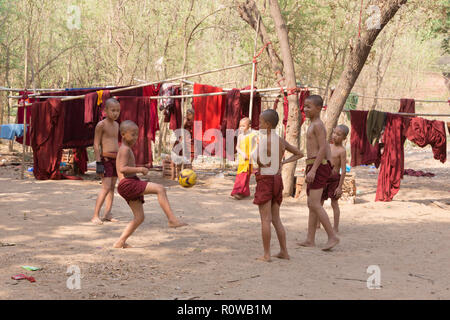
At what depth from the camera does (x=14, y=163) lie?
13609 millimetres

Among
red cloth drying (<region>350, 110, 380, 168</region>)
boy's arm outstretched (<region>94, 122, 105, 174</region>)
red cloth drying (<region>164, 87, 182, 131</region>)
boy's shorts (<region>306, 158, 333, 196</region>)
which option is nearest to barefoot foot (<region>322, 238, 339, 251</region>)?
boy's shorts (<region>306, 158, 333, 196</region>)

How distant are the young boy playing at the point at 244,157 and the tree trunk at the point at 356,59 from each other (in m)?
1.49

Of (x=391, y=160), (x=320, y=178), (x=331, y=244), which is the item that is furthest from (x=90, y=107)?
(x=331, y=244)

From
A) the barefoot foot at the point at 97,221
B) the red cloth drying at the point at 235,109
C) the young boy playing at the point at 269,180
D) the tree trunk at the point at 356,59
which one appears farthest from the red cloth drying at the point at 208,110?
the young boy playing at the point at 269,180

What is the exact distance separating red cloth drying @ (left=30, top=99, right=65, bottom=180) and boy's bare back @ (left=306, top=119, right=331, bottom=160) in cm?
678

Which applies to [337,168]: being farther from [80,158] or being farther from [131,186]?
[80,158]

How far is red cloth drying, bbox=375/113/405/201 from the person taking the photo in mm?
9172

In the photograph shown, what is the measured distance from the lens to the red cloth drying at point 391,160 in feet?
30.1

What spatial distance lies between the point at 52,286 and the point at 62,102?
24.4 ft

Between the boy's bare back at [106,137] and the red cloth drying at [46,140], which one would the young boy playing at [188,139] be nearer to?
the red cloth drying at [46,140]

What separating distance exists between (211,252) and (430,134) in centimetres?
587

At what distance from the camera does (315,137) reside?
17.3 ft

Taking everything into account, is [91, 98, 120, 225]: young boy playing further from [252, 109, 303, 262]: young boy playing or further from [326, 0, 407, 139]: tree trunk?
[326, 0, 407, 139]: tree trunk

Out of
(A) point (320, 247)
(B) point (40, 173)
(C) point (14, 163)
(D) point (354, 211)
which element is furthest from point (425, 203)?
(C) point (14, 163)
